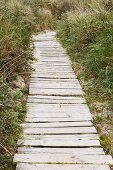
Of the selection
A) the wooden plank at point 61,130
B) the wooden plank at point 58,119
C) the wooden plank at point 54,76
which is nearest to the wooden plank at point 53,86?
the wooden plank at point 54,76

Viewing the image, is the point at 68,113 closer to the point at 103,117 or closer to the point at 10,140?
the point at 103,117

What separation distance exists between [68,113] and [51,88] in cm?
131

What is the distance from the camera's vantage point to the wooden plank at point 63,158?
4184 millimetres

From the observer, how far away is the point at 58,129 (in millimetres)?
5051

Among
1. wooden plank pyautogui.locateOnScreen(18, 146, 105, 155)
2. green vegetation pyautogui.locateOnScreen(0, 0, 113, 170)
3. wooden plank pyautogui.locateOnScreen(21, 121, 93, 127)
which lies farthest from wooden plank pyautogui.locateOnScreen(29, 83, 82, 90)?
wooden plank pyautogui.locateOnScreen(18, 146, 105, 155)

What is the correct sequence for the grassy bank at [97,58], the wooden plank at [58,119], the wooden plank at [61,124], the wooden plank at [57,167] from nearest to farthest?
the wooden plank at [57,167], the wooden plank at [61,124], the wooden plank at [58,119], the grassy bank at [97,58]

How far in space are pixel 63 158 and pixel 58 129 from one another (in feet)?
2.71

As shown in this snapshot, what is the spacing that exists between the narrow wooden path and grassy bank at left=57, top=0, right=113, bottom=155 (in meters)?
0.18

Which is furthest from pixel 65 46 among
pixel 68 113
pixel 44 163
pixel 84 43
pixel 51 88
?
pixel 44 163

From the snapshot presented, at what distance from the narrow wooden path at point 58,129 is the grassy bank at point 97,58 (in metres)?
0.18

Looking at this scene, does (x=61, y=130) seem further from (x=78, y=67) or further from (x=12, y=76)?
(x=78, y=67)

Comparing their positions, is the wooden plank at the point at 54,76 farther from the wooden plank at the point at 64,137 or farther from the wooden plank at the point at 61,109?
the wooden plank at the point at 64,137

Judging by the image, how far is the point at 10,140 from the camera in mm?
4410

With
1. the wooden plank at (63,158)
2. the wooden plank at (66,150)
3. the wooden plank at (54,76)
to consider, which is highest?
the wooden plank at (63,158)
